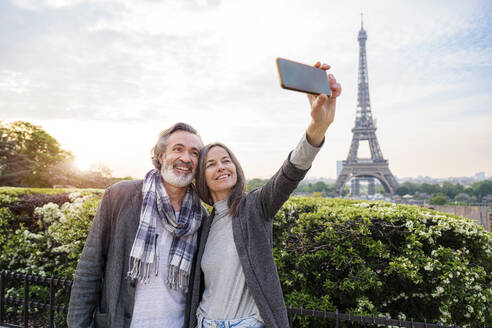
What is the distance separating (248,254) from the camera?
163cm

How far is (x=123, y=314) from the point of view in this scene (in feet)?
5.89

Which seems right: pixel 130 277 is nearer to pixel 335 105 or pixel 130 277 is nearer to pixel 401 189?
pixel 335 105

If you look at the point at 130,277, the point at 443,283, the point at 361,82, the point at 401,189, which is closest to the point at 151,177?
the point at 130,277

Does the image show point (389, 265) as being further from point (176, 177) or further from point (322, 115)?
point (176, 177)

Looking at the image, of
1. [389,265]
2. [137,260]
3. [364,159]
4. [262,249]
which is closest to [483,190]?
[364,159]

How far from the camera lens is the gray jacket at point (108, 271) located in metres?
1.80

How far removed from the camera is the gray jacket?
5.91ft

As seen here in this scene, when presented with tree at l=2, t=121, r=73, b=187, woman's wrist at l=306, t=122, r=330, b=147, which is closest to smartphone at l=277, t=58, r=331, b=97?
woman's wrist at l=306, t=122, r=330, b=147

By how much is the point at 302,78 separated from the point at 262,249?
0.96 meters

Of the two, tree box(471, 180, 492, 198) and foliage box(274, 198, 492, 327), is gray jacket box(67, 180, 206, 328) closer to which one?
foliage box(274, 198, 492, 327)

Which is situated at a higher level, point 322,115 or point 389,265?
point 322,115

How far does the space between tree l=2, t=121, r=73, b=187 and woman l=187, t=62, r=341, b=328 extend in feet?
114

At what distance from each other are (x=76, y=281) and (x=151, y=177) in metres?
0.80

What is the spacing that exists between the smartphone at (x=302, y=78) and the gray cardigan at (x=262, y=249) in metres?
0.43
